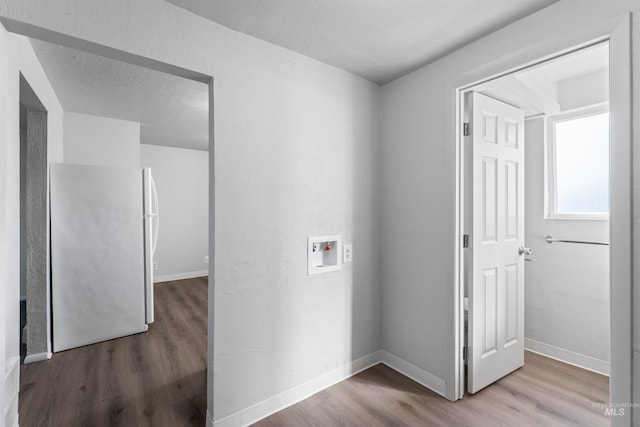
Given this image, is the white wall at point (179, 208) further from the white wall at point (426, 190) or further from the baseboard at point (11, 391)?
the white wall at point (426, 190)

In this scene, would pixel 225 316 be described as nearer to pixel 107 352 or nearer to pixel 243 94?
pixel 243 94

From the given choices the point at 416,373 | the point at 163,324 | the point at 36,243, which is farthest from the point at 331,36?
the point at 163,324

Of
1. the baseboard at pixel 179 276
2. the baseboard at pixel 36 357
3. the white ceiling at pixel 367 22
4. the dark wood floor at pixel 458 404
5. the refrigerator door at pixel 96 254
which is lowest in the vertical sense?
the dark wood floor at pixel 458 404

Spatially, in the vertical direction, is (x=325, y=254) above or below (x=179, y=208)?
below

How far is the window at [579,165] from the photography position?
92.2 inches

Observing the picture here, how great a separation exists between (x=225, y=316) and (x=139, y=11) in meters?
1.61

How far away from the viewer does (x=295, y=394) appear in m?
1.99

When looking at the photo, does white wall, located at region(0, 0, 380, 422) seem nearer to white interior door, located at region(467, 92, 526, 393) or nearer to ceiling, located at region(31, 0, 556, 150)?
ceiling, located at region(31, 0, 556, 150)

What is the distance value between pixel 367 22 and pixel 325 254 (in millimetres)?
1504

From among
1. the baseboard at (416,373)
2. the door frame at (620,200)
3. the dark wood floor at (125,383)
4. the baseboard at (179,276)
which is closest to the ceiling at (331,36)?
the door frame at (620,200)

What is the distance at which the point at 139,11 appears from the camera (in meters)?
1.43

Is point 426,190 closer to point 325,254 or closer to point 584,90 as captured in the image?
point 325,254

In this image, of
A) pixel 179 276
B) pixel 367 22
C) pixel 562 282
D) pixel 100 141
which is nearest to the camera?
pixel 367 22

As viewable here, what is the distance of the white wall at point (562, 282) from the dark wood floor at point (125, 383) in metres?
2.81
